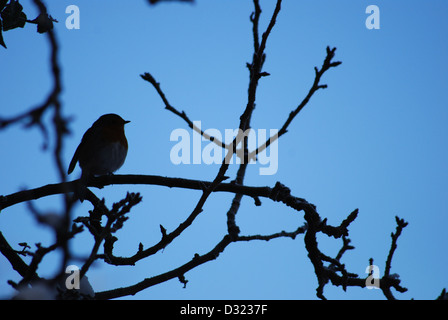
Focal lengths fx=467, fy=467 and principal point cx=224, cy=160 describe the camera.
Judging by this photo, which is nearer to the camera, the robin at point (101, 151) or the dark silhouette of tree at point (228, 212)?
the dark silhouette of tree at point (228, 212)

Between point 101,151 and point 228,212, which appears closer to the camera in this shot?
point 228,212

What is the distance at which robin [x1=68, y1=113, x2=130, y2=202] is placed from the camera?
5660 mm

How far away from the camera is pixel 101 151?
566 cm

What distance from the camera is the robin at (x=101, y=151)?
5.66m

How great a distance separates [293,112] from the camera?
2.42 m

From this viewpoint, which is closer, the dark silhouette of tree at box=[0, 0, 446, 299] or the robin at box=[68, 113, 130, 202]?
the dark silhouette of tree at box=[0, 0, 446, 299]
